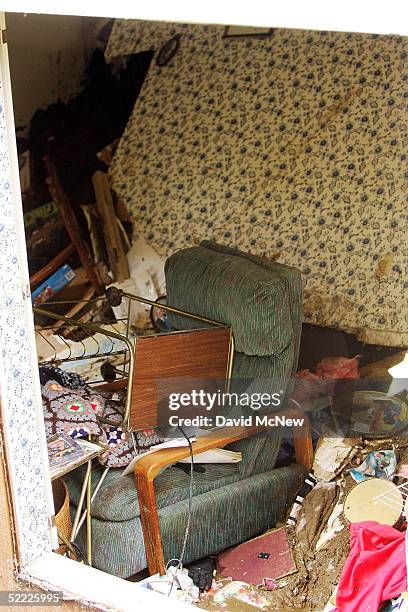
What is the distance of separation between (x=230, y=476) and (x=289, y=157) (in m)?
2.66

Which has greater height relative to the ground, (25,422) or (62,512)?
(25,422)

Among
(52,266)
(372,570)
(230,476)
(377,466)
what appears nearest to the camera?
(372,570)

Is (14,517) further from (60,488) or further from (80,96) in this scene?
(80,96)

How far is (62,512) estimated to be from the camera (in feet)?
11.0

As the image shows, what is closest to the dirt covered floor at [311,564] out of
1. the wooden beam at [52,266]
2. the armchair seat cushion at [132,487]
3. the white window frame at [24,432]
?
the armchair seat cushion at [132,487]

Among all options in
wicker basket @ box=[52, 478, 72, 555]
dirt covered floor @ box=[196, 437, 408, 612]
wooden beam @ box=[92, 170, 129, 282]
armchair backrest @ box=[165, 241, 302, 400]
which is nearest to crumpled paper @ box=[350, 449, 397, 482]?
dirt covered floor @ box=[196, 437, 408, 612]

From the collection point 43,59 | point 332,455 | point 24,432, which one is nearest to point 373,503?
point 332,455

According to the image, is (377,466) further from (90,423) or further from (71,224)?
(71,224)

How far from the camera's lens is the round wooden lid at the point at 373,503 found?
130 inches

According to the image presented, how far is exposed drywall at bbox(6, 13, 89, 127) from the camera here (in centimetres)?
624

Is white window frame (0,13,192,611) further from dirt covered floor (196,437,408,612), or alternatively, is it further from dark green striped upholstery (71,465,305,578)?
dirt covered floor (196,437,408,612)

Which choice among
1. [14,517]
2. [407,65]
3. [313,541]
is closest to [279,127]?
[407,65]

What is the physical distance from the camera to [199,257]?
3.96 metres

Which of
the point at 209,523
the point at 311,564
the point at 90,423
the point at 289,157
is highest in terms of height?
the point at 289,157
